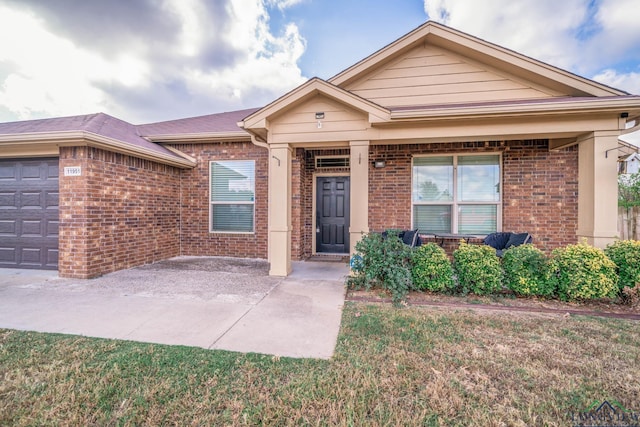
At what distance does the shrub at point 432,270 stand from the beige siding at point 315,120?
95.5 inches

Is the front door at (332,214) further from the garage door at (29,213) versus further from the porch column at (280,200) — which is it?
the garage door at (29,213)

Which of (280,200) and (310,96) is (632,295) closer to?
(280,200)

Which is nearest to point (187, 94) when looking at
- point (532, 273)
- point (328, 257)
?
point (328, 257)

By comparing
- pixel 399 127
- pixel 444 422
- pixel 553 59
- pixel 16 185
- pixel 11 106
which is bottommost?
pixel 444 422

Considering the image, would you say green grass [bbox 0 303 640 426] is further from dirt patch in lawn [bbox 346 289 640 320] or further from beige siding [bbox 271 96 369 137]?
beige siding [bbox 271 96 369 137]

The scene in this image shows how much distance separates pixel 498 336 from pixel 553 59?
1102 cm

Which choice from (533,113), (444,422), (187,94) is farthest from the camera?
(187,94)

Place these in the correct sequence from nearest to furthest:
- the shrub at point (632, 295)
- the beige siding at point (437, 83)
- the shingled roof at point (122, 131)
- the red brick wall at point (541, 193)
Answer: the shrub at point (632, 295)
the shingled roof at point (122, 131)
the beige siding at point (437, 83)
the red brick wall at point (541, 193)

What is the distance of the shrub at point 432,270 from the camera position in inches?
171

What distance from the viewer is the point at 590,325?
3293 mm

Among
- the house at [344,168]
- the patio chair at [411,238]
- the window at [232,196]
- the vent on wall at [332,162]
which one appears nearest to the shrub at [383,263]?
the house at [344,168]

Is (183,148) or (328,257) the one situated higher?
(183,148)

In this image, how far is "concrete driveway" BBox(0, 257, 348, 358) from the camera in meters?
2.97

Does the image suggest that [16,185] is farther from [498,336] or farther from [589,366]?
[589,366]
